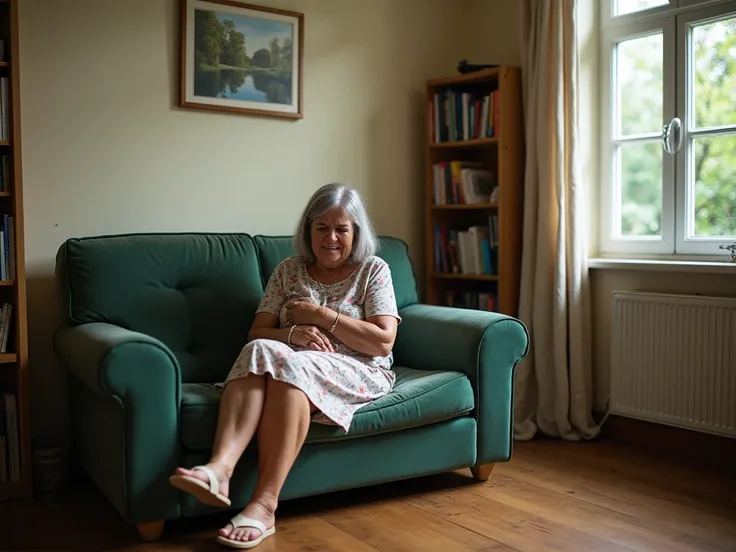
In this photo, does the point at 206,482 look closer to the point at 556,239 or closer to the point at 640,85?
the point at 556,239

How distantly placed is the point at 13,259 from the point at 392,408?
1370 millimetres

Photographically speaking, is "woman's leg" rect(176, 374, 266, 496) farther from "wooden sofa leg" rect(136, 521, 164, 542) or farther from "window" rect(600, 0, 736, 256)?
"window" rect(600, 0, 736, 256)

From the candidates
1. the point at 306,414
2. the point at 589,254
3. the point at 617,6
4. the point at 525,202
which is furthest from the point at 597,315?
the point at 306,414

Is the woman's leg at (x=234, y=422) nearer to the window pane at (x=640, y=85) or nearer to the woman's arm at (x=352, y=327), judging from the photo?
the woman's arm at (x=352, y=327)

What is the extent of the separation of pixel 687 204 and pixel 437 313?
3.85 ft

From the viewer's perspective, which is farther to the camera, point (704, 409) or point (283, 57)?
point (283, 57)

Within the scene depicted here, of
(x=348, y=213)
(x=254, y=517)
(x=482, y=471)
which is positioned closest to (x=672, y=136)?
(x=348, y=213)

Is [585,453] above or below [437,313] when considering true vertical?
below

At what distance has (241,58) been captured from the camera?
3.49 metres

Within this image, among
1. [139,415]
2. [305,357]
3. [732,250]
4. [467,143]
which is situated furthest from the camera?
[467,143]

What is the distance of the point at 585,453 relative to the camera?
11.3ft

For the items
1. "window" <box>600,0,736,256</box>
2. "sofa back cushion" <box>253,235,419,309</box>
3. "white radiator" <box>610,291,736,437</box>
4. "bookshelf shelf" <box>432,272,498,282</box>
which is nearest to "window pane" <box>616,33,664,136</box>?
"window" <box>600,0,736,256</box>

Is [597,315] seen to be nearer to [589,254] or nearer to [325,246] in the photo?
[589,254]

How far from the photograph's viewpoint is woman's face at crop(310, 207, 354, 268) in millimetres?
2910
